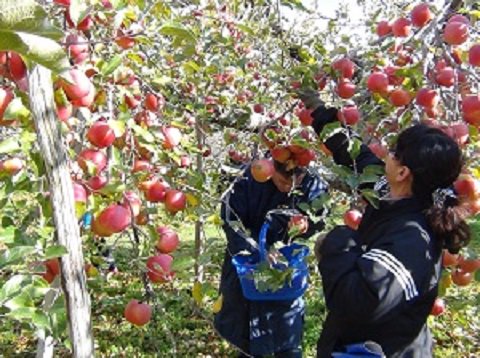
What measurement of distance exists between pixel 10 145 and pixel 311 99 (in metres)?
1.07

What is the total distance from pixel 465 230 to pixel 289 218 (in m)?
0.91

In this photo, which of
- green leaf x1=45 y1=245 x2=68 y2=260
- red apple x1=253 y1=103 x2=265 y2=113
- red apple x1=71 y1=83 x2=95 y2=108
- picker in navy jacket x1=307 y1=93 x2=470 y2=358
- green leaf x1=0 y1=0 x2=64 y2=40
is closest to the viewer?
green leaf x1=0 y1=0 x2=64 y2=40

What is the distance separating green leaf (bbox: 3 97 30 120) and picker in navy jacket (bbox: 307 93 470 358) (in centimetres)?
91

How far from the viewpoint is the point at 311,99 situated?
1.88m

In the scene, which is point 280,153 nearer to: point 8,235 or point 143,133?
point 143,133

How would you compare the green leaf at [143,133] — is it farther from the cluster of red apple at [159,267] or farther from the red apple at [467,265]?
the red apple at [467,265]

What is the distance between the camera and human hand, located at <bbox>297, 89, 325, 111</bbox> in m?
1.86

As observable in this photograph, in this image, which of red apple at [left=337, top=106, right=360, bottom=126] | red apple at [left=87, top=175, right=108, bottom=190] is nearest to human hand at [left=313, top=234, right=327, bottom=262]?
red apple at [left=337, top=106, right=360, bottom=126]

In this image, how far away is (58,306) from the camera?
0.90m

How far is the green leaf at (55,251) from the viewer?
30.4 inches

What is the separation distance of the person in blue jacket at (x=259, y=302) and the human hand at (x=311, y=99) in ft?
1.62

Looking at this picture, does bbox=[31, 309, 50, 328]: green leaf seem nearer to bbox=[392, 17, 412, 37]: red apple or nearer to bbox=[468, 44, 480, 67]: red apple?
bbox=[468, 44, 480, 67]: red apple

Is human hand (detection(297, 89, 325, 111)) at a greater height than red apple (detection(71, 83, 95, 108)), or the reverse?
red apple (detection(71, 83, 95, 108))

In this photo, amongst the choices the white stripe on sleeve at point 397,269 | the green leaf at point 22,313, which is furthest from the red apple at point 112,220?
the white stripe on sleeve at point 397,269
